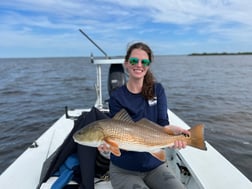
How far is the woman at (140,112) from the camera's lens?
2.86m

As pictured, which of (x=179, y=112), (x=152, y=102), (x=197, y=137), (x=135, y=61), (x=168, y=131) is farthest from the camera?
(x=179, y=112)

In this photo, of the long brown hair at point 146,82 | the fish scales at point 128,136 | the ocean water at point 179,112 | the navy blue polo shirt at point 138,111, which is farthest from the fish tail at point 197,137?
the ocean water at point 179,112

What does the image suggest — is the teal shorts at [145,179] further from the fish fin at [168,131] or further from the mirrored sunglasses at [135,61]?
the mirrored sunglasses at [135,61]

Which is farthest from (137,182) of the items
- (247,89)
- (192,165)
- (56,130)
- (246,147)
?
(247,89)

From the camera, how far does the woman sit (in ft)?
9.39

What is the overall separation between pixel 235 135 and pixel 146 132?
748 centimetres

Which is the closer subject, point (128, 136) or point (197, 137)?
point (128, 136)

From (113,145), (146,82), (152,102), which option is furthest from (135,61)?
(113,145)

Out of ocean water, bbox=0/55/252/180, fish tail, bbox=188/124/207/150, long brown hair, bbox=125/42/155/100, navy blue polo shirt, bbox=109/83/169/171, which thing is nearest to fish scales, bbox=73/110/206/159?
fish tail, bbox=188/124/207/150

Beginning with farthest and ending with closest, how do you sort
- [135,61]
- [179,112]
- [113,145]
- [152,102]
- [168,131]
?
[179,112] < [152,102] < [135,61] < [168,131] < [113,145]

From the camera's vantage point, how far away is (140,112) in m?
3.02

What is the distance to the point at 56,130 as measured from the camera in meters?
5.59

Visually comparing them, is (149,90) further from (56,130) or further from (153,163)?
(56,130)

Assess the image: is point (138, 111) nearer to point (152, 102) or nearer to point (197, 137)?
point (152, 102)
